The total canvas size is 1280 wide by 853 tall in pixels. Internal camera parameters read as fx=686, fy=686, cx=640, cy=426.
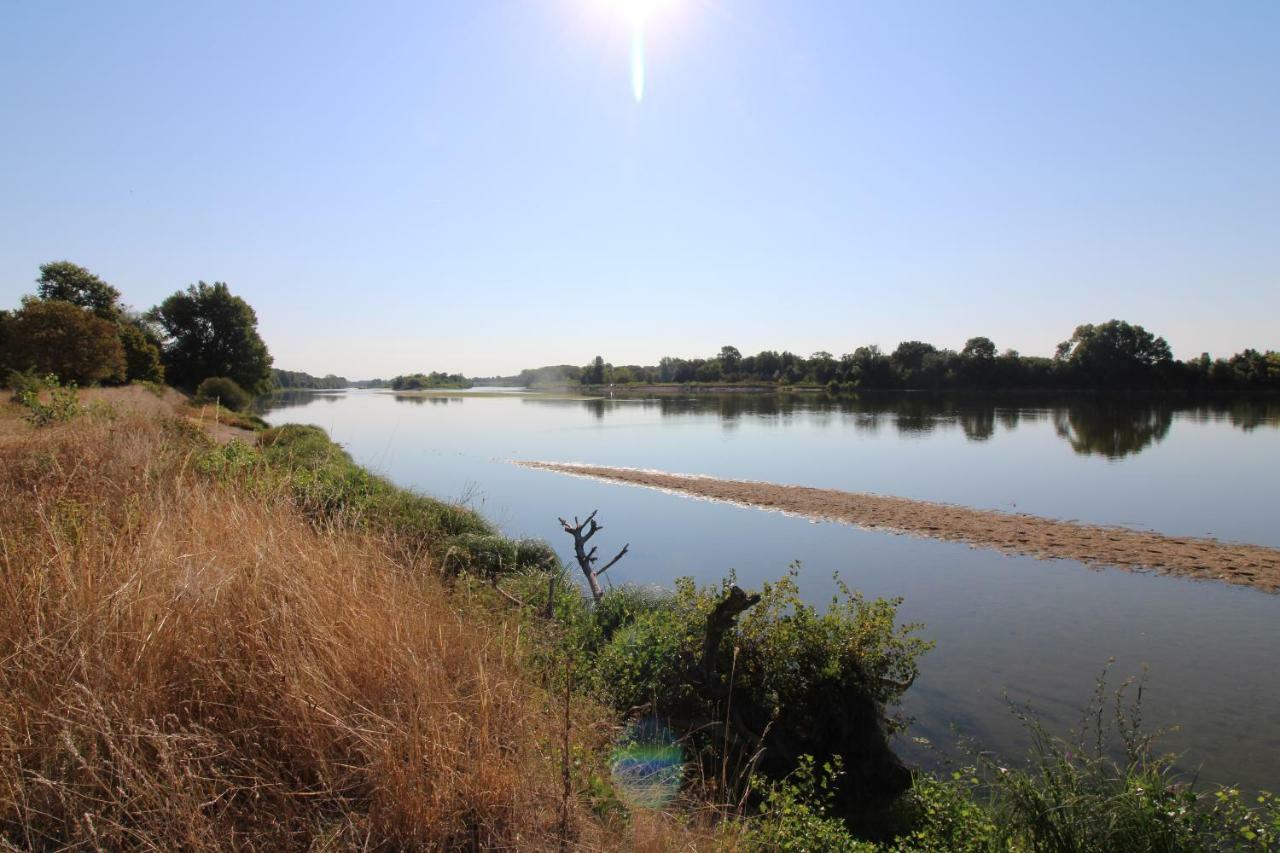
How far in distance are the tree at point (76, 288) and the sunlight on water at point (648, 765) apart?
58.8 m

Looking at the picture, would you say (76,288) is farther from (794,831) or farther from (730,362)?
(730,362)

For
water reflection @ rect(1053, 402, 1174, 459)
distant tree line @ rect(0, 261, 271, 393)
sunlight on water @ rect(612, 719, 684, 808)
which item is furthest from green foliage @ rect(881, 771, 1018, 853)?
water reflection @ rect(1053, 402, 1174, 459)

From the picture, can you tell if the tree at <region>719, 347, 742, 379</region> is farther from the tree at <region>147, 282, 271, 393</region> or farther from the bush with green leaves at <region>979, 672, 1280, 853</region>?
the bush with green leaves at <region>979, 672, 1280, 853</region>

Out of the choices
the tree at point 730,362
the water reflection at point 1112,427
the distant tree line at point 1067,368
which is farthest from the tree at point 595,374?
the water reflection at point 1112,427

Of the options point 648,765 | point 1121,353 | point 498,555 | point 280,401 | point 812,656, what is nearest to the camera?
point 648,765

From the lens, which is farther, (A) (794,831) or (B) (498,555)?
(B) (498,555)

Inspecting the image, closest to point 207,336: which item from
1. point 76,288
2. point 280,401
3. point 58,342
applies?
point 76,288

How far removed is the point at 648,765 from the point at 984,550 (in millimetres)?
15126

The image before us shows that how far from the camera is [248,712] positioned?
295 centimetres

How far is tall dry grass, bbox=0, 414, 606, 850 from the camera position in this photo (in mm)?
2584

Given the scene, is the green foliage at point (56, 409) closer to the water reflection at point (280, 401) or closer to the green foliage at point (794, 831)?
the green foliage at point (794, 831)

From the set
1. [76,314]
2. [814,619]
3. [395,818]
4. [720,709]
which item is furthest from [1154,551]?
[76,314]

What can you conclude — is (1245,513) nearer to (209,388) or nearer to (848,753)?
(848,753)

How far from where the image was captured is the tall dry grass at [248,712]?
2584mm
